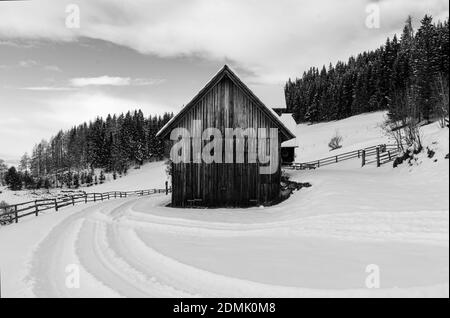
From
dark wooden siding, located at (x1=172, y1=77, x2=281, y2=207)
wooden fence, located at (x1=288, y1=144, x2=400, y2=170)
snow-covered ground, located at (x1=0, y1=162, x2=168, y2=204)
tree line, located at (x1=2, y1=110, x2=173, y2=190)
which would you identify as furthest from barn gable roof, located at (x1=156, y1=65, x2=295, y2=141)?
tree line, located at (x1=2, y1=110, x2=173, y2=190)

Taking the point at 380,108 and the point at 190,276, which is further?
the point at 380,108

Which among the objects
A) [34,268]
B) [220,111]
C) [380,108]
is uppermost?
[380,108]

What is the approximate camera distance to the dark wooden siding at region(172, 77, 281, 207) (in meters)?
17.0

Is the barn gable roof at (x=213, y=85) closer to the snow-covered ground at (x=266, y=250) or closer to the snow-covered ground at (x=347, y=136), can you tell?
the snow-covered ground at (x=266, y=250)

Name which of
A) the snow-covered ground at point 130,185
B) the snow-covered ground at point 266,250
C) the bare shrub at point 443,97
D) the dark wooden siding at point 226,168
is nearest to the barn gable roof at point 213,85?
the dark wooden siding at point 226,168

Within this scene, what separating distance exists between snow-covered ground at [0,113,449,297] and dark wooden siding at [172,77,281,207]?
2786 millimetres

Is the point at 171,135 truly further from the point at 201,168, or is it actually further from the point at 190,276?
the point at 190,276

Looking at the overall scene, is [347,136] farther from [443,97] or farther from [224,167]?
[443,97]

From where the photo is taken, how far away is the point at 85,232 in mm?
12383

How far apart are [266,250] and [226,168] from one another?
898cm

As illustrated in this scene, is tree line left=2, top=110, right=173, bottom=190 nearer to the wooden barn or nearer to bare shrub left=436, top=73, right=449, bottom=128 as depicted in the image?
the wooden barn

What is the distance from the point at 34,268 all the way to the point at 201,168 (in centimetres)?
1003
